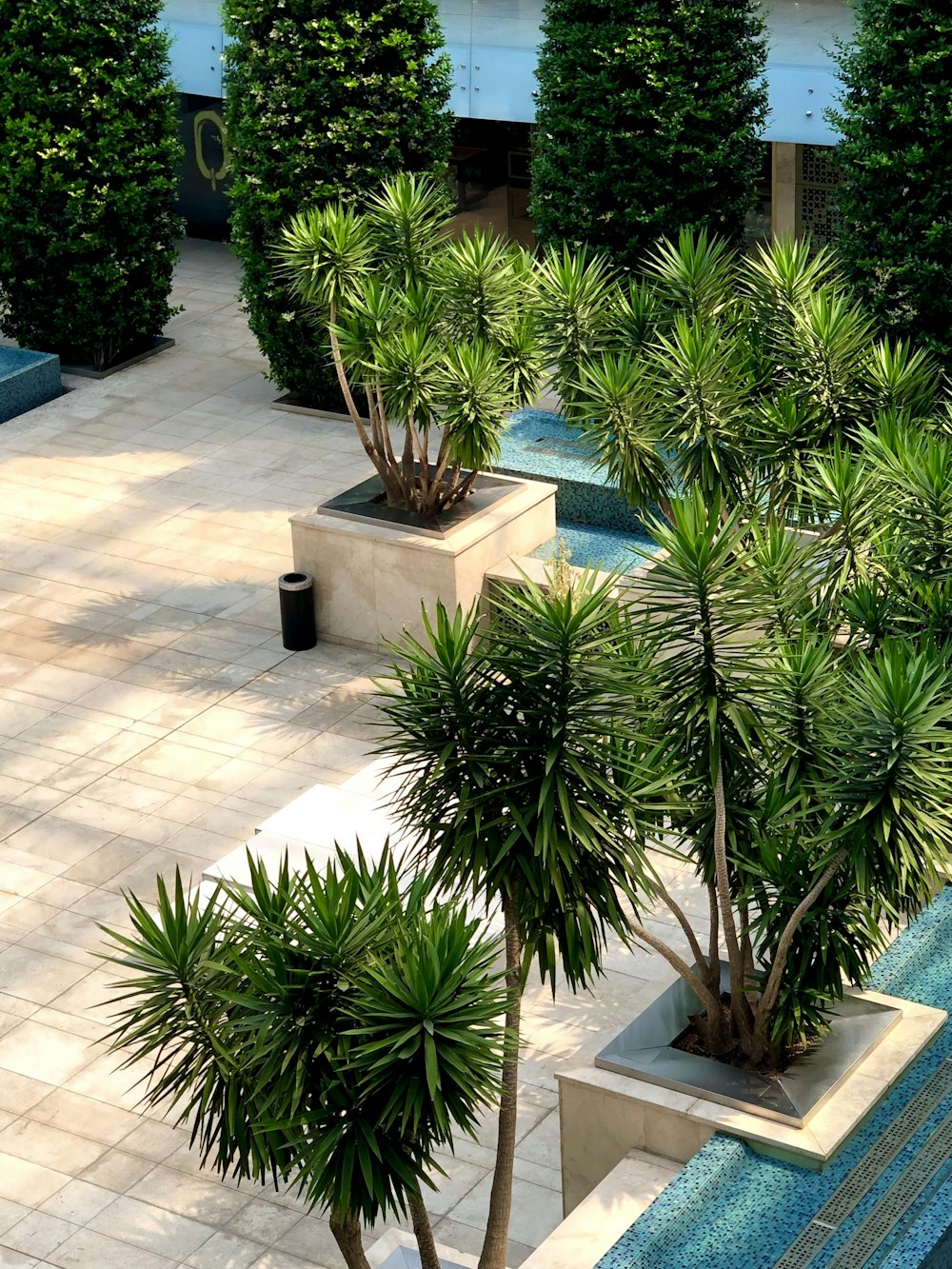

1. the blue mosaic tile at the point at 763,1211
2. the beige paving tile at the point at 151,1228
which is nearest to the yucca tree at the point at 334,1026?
the blue mosaic tile at the point at 763,1211

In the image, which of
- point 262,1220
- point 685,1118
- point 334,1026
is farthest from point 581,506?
point 334,1026

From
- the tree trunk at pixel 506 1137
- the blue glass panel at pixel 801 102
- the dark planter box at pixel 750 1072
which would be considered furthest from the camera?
the blue glass panel at pixel 801 102

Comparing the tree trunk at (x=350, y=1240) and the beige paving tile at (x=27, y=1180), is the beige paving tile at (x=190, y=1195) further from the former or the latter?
the tree trunk at (x=350, y=1240)

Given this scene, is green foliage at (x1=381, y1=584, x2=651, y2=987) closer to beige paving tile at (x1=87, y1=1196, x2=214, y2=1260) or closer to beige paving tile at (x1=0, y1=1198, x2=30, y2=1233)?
beige paving tile at (x1=87, y1=1196, x2=214, y2=1260)

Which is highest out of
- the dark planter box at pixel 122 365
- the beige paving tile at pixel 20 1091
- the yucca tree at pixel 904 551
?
the yucca tree at pixel 904 551

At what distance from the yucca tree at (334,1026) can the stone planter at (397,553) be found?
288 inches

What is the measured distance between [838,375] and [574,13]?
6460 mm

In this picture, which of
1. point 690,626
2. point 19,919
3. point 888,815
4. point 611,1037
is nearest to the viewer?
point 888,815

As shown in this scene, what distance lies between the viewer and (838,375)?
1216cm

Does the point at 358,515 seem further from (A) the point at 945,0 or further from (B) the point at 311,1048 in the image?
(B) the point at 311,1048

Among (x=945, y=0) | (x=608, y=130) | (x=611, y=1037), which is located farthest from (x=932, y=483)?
(x=608, y=130)

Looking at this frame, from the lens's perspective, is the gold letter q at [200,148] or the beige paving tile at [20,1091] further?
the gold letter q at [200,148]

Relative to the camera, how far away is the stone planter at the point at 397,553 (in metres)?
14.3

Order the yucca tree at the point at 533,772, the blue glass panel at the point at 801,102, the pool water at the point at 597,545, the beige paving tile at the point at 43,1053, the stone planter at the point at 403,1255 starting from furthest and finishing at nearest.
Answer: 1. the blue glass panel at the point at 801,102
2. the pool water at the point at 597,545
3. the beige paving tile at the point at 43,1053
4. the stone planter at the point at 403,1255
5. the yucca tree at the point at 533,772
